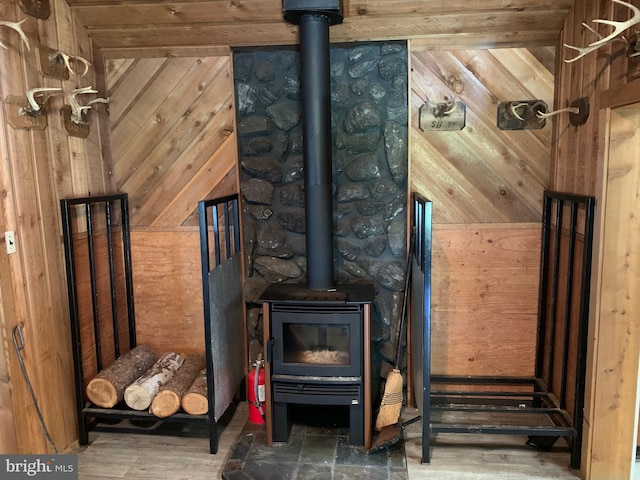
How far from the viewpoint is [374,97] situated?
2.87m

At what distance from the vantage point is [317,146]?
2.60 m

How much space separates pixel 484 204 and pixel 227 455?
2.03 metres

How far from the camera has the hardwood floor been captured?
96.4 inches

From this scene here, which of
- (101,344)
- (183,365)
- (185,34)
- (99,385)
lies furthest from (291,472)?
(185,34)

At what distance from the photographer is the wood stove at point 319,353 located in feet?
8.36

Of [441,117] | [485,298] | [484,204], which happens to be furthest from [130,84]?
[485,298]

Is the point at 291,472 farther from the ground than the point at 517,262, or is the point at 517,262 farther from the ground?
the point at 517,262

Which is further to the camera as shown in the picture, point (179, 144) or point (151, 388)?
point (179, 144)

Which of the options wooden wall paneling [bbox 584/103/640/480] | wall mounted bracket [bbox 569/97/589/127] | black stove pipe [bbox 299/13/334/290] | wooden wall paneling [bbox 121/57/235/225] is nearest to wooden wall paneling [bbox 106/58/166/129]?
wooden wall paneling [bbox 121/57/235/225]

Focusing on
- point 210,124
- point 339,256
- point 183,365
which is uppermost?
point 210,124

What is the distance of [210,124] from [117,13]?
760 millimetres

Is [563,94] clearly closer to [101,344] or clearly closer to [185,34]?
[185,34]

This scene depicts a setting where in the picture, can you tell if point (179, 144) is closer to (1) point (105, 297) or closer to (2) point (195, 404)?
(1) point (105, 297)

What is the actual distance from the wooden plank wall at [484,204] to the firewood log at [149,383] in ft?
5.39
